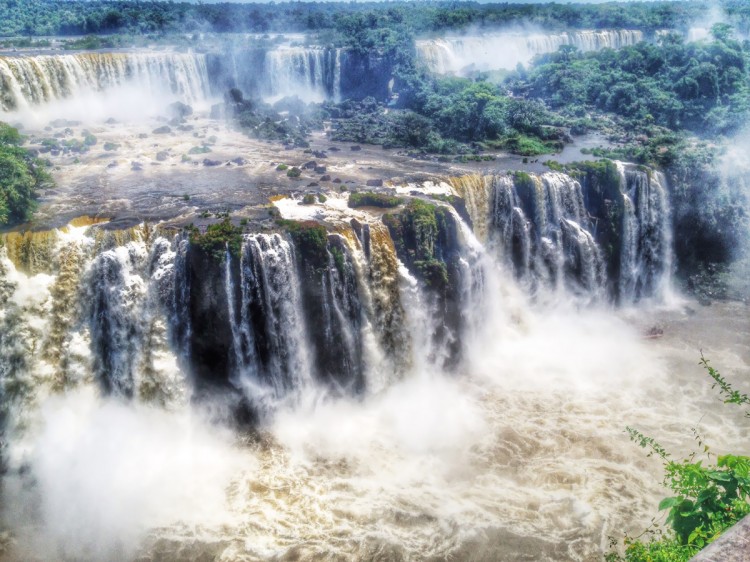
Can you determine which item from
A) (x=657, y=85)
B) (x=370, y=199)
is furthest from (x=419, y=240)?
(x=657, y=85)

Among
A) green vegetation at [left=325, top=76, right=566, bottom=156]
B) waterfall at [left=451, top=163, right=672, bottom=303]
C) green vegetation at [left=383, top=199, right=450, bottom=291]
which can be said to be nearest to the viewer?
green vegetation at [left=383, top=199, right=450, bottom=291]

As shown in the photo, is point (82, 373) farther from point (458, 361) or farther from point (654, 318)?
point (654, 318)

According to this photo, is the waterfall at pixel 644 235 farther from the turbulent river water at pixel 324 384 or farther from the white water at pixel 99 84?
the white water at pixel 99 84

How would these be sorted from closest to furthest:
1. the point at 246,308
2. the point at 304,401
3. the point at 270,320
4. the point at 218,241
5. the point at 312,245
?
the point at 218,241 → the point at 246,308 → the point at 270,320 → the point at 312,245 → the point at 304,401

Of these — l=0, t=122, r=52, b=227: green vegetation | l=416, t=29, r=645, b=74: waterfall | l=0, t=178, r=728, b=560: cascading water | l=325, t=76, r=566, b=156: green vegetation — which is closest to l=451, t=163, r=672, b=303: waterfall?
l=0, t=178, r=728, b=560: cascading water

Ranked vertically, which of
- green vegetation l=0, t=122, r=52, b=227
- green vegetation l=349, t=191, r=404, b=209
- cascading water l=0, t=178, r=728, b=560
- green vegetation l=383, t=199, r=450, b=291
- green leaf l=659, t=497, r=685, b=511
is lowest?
cascading water l=0, t=178, r=728, b=560

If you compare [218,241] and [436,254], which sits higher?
[218,241]

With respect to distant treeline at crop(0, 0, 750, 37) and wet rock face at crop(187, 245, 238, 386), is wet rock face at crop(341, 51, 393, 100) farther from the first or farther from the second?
wet rock face at crop(187, 245, 238, 386)

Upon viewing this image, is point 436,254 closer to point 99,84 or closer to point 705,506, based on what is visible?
point 705,506
